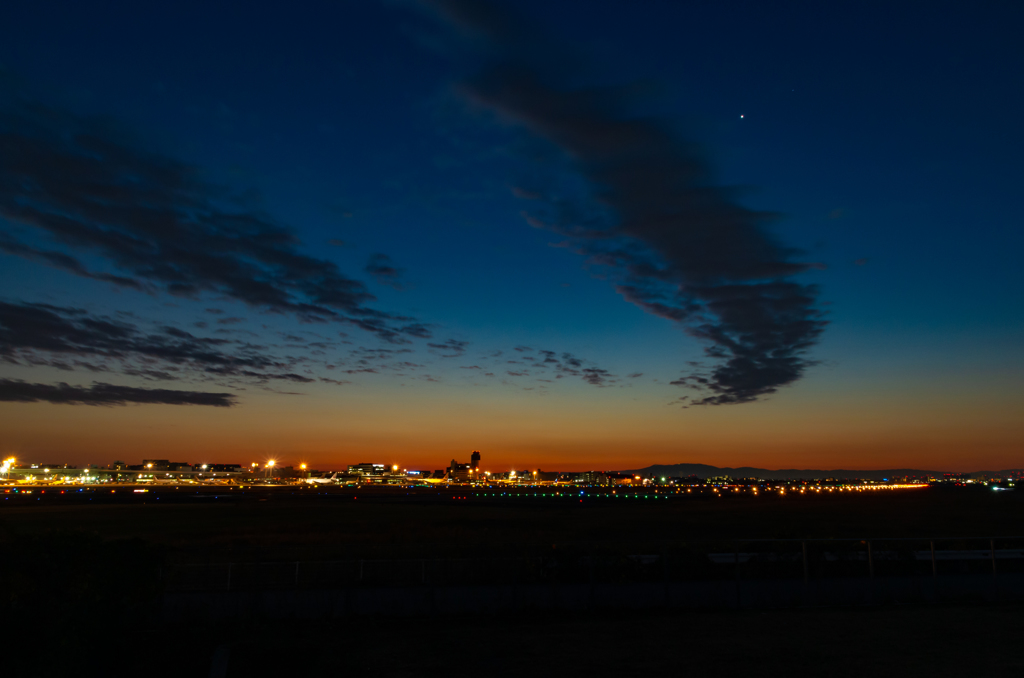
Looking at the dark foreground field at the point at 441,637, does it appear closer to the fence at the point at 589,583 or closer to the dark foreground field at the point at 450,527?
the fence at the point at 589,583

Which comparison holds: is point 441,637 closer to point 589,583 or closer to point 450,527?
point 589,583

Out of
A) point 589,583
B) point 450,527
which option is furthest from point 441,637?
point 450,527

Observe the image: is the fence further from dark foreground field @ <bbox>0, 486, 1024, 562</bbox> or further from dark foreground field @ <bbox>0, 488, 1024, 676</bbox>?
dark foreground field @ <bbox>0, 486, 1024, 562</bbox>

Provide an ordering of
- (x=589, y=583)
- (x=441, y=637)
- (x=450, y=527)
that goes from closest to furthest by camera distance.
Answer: (x=441, y=637), (x=589, y=583), (x=450, y=527)

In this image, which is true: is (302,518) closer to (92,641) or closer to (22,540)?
(22,540)

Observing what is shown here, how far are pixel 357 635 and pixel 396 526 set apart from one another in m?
37.9

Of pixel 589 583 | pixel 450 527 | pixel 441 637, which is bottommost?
pixel 450 527

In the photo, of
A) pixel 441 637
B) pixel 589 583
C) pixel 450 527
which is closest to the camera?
pixel 441 637

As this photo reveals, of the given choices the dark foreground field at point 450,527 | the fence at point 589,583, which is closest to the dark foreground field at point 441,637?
the fence at point 589,583

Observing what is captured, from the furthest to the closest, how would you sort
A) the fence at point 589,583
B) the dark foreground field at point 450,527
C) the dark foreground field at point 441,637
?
the dark foreground field at point 450,527
the fence at point 589,583
the dark foreground field at point 441,637

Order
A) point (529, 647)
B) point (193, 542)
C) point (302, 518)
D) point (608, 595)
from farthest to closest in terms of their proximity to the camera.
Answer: point (302, 518)
point (193, 542)
point (608, 595)
point (529, 647)

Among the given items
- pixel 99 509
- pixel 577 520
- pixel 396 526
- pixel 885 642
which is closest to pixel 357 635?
pixel 885 642

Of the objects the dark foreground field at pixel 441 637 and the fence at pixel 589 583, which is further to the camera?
the fence at pixel 589 583

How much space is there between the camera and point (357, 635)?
16797 millimetres
